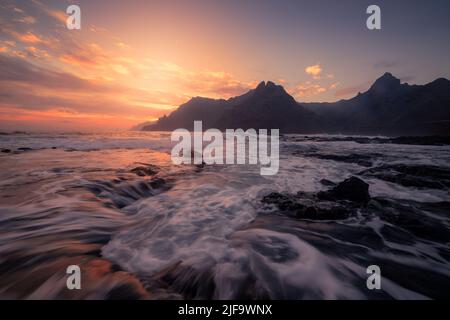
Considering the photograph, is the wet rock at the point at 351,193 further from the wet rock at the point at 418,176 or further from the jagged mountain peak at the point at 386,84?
the jagged mountain peak at the point at 386,84

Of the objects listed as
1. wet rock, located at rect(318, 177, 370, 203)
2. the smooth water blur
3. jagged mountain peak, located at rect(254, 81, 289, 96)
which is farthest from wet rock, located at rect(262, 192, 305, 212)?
jagged mountain peak, located at rect(254, 81, 289, 96)

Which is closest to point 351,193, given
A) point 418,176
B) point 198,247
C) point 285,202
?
point 285,202

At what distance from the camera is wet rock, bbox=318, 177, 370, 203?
720 cm

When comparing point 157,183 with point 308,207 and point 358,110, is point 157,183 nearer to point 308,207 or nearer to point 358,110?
point 308,207

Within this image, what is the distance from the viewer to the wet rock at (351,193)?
Answer: 7.20 metres

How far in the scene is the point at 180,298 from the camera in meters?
3.12

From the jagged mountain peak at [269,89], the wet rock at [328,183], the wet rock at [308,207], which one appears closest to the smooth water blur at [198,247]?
the wet rock at [308,207]

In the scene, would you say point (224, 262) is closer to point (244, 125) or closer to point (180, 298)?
point (180, 298)

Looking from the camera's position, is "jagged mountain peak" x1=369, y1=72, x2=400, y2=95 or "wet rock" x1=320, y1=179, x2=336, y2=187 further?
"jagged mountain peak" x1=369, y1=72, x2=400, y2=95

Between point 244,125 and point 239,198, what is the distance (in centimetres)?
11982

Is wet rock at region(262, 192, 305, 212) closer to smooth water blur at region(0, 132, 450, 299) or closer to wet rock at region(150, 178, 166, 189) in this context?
smooth water blur at region(0, 132, 450, 299)

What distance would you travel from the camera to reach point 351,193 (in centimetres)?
725

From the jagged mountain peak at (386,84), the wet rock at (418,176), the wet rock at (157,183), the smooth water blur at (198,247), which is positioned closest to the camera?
the smooth water blur at (198,247)
